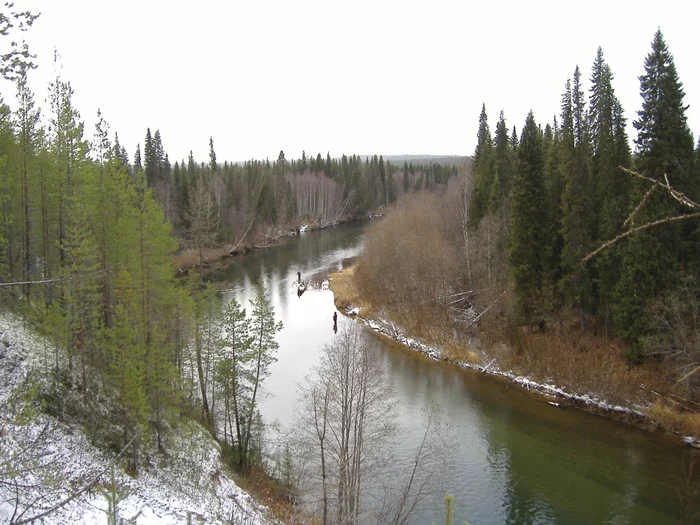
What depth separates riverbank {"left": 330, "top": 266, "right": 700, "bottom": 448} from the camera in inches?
840

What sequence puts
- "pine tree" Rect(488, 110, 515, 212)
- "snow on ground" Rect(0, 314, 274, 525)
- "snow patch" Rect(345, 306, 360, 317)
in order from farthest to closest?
1. "snow patch" Rect(345, 306, 360, 317)
2. "pine tree" Rect(488, 110, 515, 212)
3. "snow on ground" Rect(0, 314, 274, 525)

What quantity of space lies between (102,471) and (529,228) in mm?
24085

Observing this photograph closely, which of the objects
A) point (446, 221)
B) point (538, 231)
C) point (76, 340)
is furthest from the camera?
point (446, 221)

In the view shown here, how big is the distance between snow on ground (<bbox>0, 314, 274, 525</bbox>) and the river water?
16.0 feet

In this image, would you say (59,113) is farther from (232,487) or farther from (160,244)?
(232,487)

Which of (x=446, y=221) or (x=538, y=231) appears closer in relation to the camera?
(x=538, y=231)

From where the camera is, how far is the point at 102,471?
1223 cm

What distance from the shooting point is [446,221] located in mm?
47094

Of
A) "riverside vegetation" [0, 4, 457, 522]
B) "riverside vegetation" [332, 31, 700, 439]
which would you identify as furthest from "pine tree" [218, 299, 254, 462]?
"riverside vegetation" [332, 31, 700, 439]

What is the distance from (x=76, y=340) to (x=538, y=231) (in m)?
23.3

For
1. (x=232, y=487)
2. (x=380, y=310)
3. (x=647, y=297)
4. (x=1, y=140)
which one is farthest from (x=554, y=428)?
(x=1, y=140)

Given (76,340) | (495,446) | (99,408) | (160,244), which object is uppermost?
(160,244)

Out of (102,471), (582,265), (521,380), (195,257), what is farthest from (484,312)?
(195,257)

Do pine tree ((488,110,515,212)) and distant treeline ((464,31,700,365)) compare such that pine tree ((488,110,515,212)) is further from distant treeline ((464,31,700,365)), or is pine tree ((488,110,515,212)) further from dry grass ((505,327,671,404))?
dry grass ((505,327,671,404))
